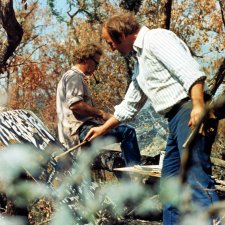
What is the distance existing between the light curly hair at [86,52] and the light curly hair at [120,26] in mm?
1650

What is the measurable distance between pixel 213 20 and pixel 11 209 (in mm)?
23239

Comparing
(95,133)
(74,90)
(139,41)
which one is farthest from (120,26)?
(74,90)

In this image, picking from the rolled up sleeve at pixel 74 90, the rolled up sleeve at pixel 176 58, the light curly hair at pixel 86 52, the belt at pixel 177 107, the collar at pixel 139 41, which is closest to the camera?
the rolled up sleeve at pixel 176 58

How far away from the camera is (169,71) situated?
3037 millimetres

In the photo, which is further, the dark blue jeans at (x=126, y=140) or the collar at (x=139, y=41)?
the dark blue jeans at (x=126, y=140)

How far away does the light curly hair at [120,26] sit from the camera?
336 centimetres

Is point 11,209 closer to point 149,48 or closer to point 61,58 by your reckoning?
point 149,48

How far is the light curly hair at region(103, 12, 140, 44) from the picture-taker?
3363mm

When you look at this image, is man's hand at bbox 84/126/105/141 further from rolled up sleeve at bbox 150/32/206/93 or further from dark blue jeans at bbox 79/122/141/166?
dark blue jeans at bbox 79/122/141/166

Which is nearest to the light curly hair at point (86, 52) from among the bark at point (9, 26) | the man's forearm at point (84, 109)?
the man's forearm at point (84, 109)

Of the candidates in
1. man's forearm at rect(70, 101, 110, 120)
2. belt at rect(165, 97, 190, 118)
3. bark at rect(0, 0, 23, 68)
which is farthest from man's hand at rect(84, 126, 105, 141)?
bark at rect(0, 0, 23, 68)

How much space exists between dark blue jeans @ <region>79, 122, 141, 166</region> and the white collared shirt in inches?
66.3

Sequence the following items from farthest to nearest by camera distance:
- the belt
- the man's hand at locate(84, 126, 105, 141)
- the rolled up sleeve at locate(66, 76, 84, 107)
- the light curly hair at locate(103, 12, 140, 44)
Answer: the rolled up sleeve at locate(66, 76, 84, 107) → the man's hand at locate(84, 126, 105, 141) → the light curly hair at locate(103, 12, 140, 44) → the belt

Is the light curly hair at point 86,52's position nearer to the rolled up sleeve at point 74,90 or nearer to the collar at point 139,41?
the rolled up sleeve at point 74,90
